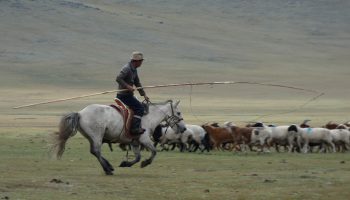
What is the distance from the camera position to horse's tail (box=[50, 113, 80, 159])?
1523 cm

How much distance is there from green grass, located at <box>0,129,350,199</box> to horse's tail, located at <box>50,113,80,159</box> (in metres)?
0.38

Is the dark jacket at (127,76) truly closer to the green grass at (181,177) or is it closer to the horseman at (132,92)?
the horseman at (132,92)

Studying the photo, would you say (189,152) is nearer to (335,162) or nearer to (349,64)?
(335,162)

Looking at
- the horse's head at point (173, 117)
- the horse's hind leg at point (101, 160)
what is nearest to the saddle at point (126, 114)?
the horse's hind leg at point (101, 160)

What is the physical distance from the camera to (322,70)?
82875 millimetres

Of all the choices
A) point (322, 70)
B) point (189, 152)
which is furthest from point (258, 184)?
point (322, 70)

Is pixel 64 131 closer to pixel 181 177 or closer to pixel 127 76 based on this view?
pixel 127 76

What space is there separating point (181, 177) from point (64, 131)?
1.95 metres

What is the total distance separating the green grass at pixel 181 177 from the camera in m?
12.6

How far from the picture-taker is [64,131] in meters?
15.3

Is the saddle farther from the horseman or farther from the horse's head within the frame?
the horse's head

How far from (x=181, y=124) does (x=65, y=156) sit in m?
3.63

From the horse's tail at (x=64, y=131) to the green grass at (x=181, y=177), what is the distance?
1.24 ft

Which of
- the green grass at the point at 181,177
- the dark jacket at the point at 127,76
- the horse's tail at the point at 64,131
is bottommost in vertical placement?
the green grass at the point at 181,177
